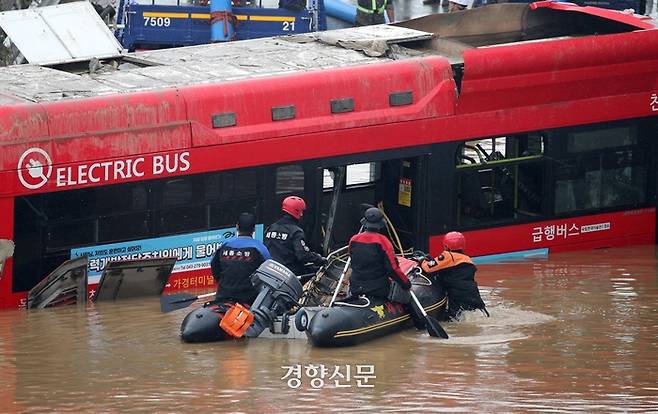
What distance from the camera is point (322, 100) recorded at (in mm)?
→ 17875

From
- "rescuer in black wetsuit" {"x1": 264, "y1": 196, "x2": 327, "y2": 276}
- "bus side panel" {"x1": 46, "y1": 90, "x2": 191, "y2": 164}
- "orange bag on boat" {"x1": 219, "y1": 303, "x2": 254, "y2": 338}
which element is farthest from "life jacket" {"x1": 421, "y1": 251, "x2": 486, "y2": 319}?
"bus side panel" {"x1": 46, "y1": 90, "x2": 191, "y2": 164}

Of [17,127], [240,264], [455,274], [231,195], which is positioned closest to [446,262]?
[455,274]

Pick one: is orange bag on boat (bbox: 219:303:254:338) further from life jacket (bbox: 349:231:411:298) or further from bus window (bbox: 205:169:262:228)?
bus window (bbox: 205:169:262:228)

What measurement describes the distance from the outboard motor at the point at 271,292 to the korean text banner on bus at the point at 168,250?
2441mm

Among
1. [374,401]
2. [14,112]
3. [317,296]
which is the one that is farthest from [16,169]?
[374,401]

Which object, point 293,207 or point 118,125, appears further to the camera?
point 118,125

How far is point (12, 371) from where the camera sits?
14.0 m

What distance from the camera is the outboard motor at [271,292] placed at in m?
14.7

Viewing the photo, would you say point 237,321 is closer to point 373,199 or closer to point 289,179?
point 289,179

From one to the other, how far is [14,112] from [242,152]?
2.59 metres

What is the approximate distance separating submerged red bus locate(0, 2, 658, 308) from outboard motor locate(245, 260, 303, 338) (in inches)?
99.3

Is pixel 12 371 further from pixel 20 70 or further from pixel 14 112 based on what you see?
pixel 20 70

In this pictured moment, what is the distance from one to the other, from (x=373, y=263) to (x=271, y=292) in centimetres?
100

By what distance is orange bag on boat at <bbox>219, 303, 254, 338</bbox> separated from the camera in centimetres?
1463
